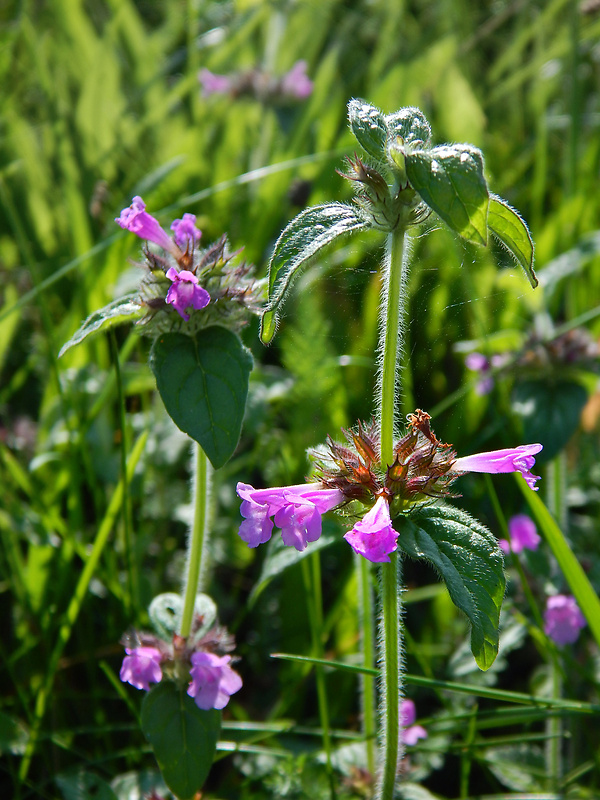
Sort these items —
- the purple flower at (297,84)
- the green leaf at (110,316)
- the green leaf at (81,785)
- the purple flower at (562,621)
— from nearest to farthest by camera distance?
the green leaf at (110,316)
the green leaf at (81,785)
the purple flower at (562,621)
the purple flower at (297,84)

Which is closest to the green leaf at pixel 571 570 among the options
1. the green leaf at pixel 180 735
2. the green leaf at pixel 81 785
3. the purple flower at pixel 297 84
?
the green leaf at pixel 180 735

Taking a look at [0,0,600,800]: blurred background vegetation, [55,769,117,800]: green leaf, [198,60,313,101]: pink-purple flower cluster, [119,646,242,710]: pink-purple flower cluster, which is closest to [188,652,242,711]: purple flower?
[119,646,242,710]: pink-purple flower cluster

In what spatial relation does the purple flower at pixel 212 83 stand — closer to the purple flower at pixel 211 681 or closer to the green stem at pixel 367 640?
the green stem at pixel 367 640

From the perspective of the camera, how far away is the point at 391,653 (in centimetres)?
88

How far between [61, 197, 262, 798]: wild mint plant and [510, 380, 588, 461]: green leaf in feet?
2.34

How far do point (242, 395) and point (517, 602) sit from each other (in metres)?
0.85

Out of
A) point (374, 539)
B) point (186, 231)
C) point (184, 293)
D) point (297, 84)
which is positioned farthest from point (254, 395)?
point (297, 84)

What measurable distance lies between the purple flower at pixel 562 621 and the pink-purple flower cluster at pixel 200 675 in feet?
1.93

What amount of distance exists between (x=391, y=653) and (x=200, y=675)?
28cm

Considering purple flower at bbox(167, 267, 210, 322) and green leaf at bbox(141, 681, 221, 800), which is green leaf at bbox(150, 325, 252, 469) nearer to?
purple flower at bbox(167, 267, 210, 322)

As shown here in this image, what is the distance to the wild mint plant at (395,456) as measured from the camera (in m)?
0.70

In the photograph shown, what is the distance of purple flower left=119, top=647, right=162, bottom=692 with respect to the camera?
→ 102 centimetres

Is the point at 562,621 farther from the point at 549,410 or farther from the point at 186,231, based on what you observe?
the point at 186,231

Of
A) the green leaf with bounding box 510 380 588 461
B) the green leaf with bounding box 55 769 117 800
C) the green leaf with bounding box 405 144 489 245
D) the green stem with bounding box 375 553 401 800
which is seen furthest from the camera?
the green leaf with bounding box 510 380 588 461
